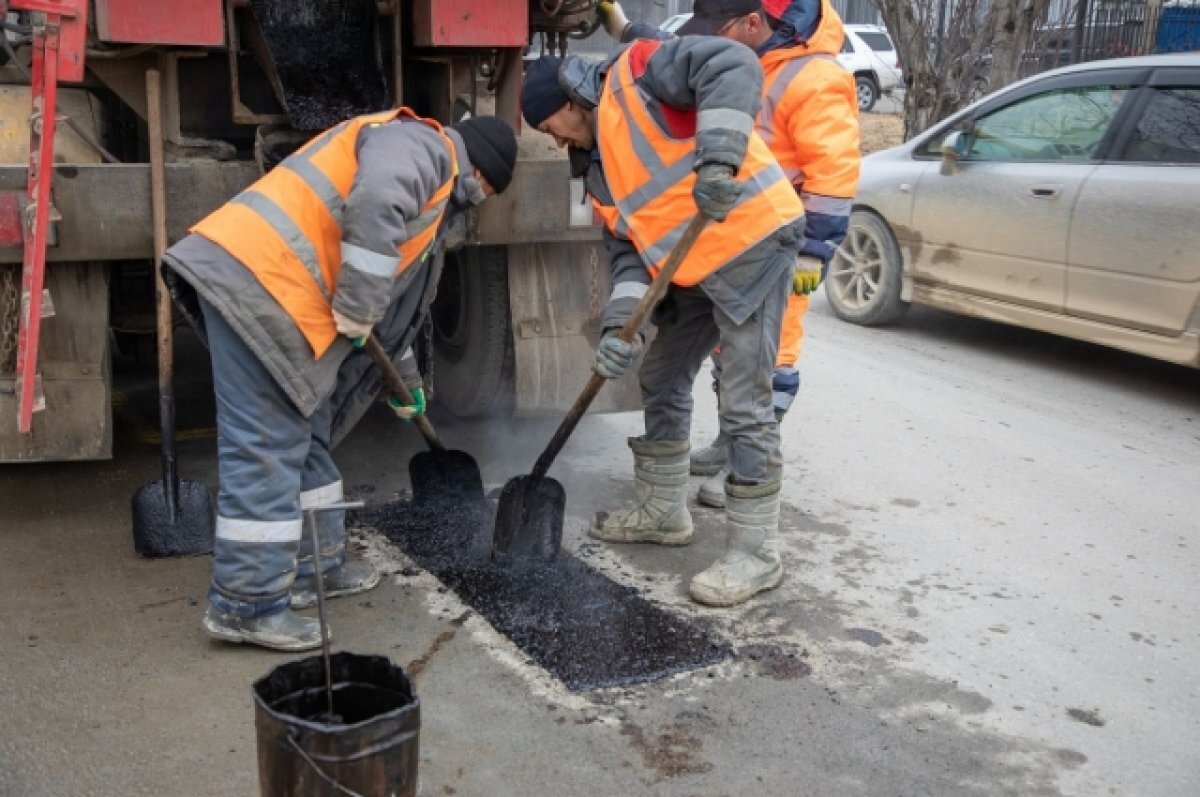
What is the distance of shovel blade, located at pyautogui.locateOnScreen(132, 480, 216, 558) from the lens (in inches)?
145

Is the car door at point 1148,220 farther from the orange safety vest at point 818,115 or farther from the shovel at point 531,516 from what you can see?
the shovel at point 531,516

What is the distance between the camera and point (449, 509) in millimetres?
4086

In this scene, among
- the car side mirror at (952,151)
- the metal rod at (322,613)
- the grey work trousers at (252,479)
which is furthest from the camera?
the car side mirror at (952,151)

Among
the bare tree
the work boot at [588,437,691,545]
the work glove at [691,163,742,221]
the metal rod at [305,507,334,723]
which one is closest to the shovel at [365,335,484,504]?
the work boot at [588,437,691,545]

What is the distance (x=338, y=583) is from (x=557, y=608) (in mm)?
634

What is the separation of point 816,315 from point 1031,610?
4.02 m

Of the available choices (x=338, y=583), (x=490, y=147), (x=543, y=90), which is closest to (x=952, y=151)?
(x=543, y=90)

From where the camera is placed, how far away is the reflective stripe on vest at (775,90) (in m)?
3.87

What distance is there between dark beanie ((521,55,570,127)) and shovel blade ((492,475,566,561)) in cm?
111

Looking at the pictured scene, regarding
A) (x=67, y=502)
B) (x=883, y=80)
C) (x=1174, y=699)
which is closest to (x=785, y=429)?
(x=1174, y=699)

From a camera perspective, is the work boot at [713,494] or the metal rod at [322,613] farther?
the work boot at [713,494]

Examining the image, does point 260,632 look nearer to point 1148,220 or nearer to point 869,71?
point 1148,220

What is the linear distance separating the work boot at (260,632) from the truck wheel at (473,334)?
160cm

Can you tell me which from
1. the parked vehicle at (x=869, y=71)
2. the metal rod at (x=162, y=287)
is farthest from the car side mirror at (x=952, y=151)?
the parked vehicle at (x=869, y=71)
